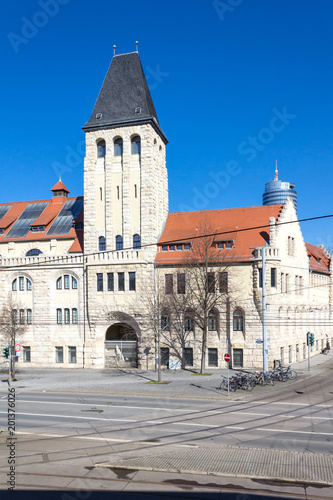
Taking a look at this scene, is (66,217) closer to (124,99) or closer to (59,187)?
(59,187)

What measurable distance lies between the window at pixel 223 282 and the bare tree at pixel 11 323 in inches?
755

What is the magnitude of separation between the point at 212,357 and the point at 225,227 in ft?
39.5

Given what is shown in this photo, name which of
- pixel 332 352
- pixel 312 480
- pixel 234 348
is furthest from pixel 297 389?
pixel 332 352

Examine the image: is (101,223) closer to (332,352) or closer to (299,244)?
(299,244)

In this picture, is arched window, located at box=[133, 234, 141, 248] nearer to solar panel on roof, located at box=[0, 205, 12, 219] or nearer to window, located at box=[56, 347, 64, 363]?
window, located at box=[56, 347, 64, 363]

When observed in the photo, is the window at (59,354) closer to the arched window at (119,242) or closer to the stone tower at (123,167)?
the stone tower at (123,167)

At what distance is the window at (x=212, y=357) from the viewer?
4191 cm

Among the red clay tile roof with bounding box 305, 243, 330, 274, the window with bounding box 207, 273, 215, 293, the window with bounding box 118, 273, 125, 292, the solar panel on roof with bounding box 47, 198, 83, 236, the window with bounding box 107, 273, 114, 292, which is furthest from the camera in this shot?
the red clay tile roof with bounding box 305, 243, 330, 274

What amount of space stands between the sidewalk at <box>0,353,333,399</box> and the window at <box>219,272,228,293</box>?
6993 mm

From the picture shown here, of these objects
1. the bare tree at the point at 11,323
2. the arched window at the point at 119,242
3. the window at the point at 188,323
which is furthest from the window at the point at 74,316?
the window at the point at 188,323

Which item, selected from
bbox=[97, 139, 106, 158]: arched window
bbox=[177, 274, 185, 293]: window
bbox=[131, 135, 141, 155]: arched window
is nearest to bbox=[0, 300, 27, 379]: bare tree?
bbox=[177, 274, 185, 293]: window

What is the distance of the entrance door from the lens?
135 feet

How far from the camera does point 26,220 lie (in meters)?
51.8

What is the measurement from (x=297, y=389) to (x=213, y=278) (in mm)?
12273
